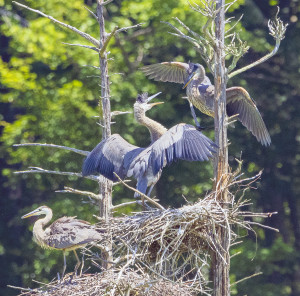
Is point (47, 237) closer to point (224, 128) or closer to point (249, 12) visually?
point (224, 128)

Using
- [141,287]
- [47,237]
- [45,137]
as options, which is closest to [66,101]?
[45,137]

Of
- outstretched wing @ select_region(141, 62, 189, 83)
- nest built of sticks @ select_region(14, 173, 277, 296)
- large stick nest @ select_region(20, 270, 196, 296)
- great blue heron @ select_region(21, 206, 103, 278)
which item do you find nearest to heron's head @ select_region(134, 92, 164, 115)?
outstretched wing @ select_region(141, 62, 189, 83)

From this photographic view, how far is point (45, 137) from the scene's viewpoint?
14.5 metres

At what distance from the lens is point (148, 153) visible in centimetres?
855

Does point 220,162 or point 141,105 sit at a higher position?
point 141,105

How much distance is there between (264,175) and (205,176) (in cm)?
194

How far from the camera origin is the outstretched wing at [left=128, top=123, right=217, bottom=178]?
819cm

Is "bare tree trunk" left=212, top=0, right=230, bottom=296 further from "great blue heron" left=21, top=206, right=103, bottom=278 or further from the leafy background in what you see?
the leafy background

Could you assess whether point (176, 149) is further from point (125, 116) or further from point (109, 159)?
point (125, 116)

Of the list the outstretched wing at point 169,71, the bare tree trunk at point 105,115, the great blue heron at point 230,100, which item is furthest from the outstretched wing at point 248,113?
the bare tree trunk at point 105,115

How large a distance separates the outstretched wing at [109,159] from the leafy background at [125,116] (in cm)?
398

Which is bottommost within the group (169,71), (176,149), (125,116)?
(125,116)

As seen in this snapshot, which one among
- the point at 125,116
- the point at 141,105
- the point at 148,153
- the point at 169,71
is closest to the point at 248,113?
the point at 141,105

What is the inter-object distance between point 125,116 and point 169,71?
3382 millimetres
